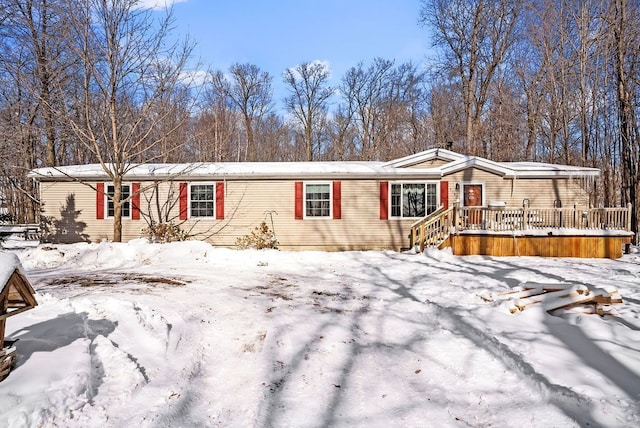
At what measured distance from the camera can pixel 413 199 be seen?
12.9 metres

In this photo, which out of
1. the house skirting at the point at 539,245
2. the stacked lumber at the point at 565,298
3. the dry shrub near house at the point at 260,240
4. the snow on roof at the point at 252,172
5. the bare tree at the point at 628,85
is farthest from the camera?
the bare tree at the point at 628,85

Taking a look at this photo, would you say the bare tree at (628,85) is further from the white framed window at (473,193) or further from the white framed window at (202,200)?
the white framed window at (202,200)

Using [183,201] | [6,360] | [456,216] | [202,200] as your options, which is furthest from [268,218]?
[6,360]

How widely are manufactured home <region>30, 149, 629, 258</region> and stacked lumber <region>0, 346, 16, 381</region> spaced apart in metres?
10.1

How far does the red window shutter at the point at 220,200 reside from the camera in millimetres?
12883

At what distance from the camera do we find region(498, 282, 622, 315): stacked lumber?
16.7ft

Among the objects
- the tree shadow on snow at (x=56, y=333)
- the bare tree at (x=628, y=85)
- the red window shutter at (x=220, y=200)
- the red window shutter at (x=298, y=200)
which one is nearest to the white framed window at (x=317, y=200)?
the red window shutter at (x=298, y=200)

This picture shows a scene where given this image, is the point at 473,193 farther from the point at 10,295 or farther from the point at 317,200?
the point at 10,295

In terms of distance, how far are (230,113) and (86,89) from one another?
2414cm

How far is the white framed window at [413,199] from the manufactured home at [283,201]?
0.03 m

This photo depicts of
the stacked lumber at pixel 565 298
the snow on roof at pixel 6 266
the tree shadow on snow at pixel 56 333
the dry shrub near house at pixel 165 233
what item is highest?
the snow on roof at pixel 6 266

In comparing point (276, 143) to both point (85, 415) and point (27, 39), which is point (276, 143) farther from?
point (85, 415)

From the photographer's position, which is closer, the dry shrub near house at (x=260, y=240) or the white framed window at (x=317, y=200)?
the dry shrub near house at (x=260, y=240)

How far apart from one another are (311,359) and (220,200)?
32.4ft
